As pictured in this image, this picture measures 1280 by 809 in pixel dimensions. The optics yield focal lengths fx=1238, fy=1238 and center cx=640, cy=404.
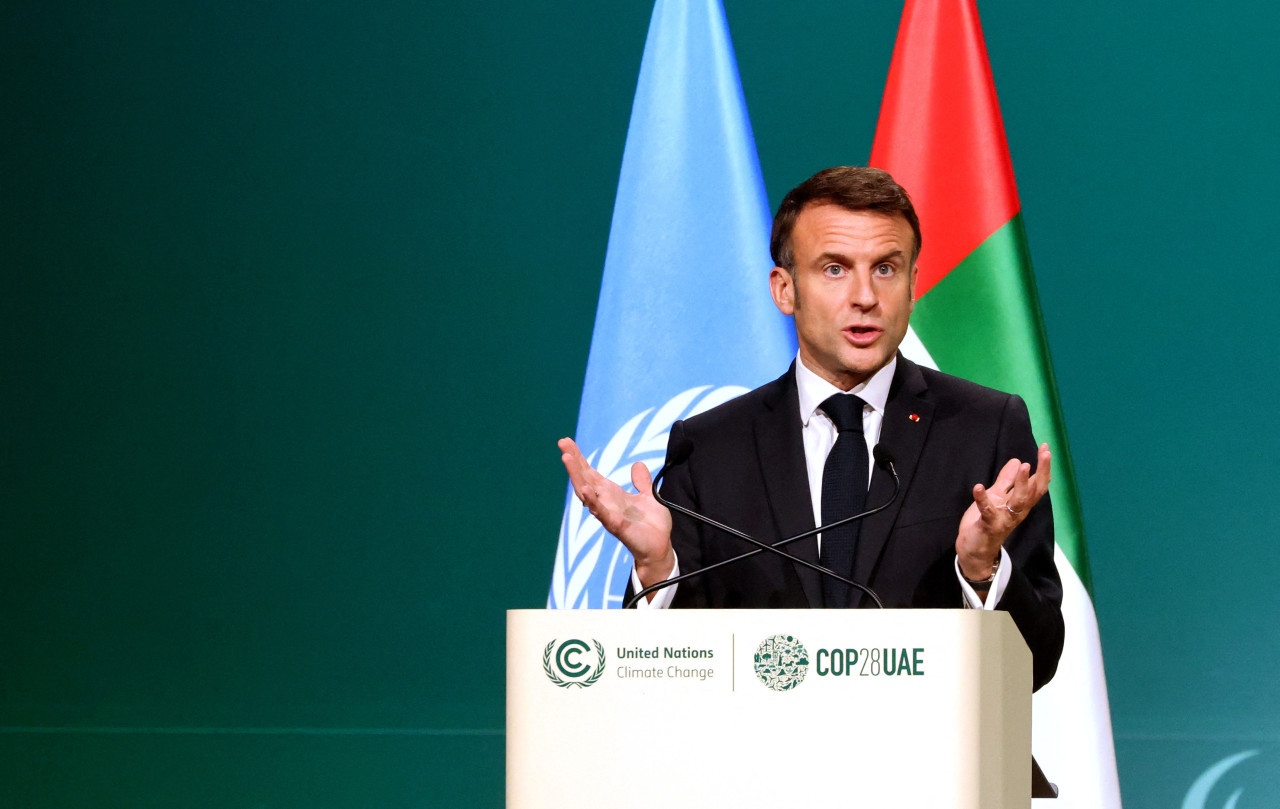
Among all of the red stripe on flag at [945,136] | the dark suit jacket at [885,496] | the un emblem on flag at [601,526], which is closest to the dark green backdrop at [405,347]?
the red stripe on flag at [945,136]

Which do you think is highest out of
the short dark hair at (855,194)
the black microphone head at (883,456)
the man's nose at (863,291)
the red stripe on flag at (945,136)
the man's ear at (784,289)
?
the red stripe on flag at (945,136)

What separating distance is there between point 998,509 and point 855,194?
1.89ft

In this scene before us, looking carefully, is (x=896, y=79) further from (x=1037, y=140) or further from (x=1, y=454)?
(x=1, y=454)

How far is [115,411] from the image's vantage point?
3.44 m

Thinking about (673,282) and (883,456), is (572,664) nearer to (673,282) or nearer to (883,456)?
(883,456)

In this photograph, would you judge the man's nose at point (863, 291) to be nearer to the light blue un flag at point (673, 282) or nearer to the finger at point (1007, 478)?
the finger at point (1007, 478)

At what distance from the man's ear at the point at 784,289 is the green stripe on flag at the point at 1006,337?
0.91 metres

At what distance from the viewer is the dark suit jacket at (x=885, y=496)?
63.2 inches

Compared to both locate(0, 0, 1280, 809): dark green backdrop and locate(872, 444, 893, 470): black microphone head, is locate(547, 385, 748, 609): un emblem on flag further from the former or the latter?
locate(872, 444, 893, 470): black microphone head

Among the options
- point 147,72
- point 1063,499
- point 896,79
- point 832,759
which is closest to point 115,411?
point 147,72

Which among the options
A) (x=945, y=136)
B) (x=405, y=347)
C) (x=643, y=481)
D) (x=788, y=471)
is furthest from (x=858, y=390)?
(x=405, y=347)

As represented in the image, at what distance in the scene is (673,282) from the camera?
272cm

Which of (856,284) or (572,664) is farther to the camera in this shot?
(856,284)

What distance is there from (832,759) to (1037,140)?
233cm
